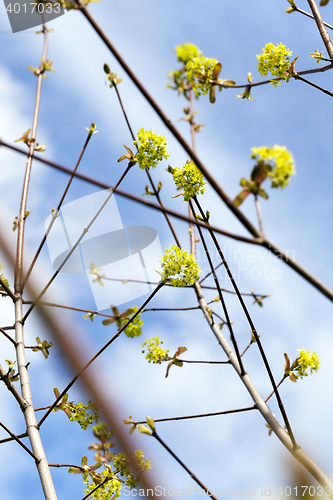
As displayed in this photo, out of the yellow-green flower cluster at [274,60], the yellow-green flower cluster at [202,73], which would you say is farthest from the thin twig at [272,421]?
the yellow-green flower cluster at [274,60]

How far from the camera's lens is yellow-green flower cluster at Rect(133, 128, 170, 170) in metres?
2.61

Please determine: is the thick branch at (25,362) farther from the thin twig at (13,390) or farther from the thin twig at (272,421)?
the thin twig at (272,421)

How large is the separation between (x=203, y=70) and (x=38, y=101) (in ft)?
5.80

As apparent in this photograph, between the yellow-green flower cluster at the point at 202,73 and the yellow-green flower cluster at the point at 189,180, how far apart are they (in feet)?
2.13

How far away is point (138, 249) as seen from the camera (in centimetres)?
356

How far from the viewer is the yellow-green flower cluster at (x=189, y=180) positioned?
241cm

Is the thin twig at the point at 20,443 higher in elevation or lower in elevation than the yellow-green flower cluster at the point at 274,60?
lower

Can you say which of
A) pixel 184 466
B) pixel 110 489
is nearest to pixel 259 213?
pixel 184 466

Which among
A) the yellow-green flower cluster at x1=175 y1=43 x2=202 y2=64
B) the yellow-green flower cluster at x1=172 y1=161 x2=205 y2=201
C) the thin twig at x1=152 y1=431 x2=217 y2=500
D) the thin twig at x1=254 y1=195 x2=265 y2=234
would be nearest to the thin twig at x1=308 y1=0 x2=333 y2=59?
the yellow-green flower cluster at x1=172 y1=161 x2=205 y2=201

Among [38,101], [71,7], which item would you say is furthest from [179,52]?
[38,101]

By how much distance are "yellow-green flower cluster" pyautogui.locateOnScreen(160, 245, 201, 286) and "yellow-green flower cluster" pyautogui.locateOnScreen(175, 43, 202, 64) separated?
1.37 meters

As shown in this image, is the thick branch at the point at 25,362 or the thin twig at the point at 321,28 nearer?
the thick branch at the point at 25,362

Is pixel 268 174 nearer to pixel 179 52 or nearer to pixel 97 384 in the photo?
pixel 179 52

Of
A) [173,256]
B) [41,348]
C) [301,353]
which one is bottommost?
[301,353]
